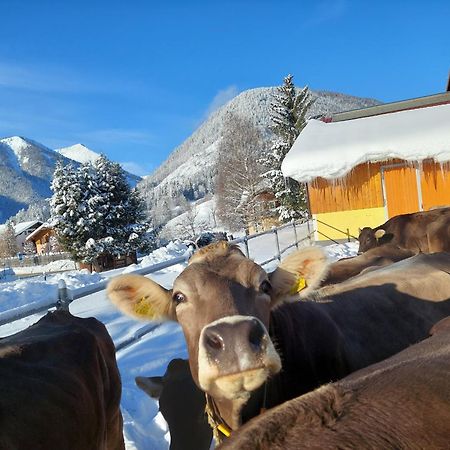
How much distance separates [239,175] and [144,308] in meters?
36.8

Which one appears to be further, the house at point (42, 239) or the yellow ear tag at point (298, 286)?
the house at point (42, 239)

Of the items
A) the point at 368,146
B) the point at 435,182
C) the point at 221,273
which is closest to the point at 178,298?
the point at 221,273

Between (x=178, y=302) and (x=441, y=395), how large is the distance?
1.94 metres

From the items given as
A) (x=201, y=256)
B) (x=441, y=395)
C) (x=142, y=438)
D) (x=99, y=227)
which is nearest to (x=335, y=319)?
(x=201, y=256)

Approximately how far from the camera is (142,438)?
445 centimetres

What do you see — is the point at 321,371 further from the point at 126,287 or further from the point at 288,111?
the point at 288,111

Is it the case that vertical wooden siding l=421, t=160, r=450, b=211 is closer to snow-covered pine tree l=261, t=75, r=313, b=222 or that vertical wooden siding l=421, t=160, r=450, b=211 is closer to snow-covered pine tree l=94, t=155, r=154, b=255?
snow-covered pine tree l=261, t=75, r=313, b=222

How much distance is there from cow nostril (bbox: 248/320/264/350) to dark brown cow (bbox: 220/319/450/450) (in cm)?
83

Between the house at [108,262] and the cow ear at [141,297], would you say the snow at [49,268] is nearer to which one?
the house at [108,262]

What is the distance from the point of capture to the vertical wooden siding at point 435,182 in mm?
17906

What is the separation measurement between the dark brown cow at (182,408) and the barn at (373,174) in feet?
48.7

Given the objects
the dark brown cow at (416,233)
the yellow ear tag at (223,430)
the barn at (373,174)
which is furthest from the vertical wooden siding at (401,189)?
the yellow ear tag at (223,430)

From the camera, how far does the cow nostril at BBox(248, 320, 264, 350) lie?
2400mm

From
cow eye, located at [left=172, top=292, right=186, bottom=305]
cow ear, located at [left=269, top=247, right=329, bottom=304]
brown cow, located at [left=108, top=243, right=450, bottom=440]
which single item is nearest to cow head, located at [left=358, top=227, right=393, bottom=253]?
brown cow, located at [left=108, top=243, right=450, bottom=440]
